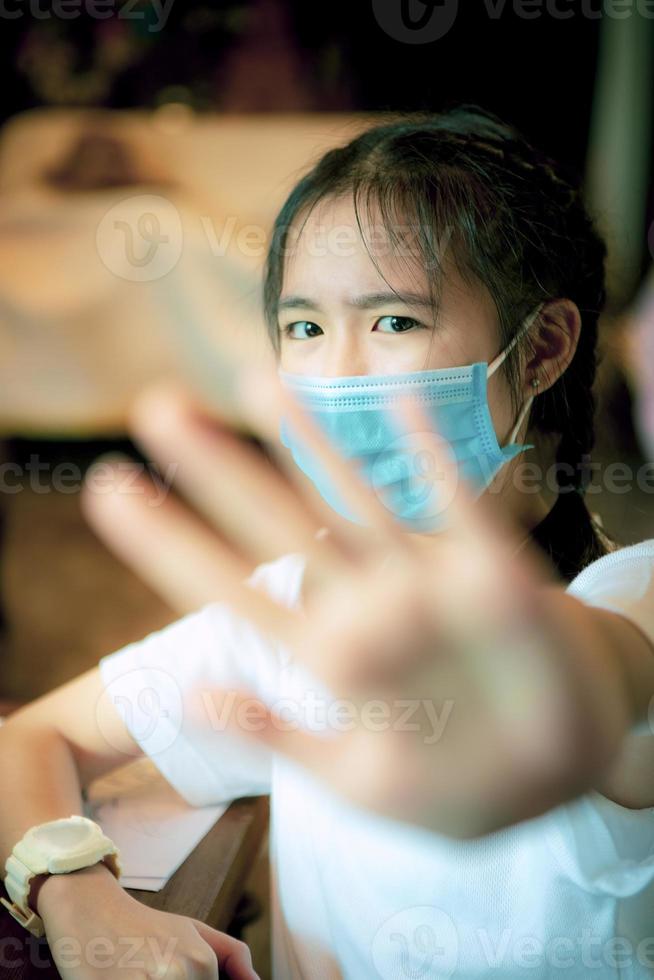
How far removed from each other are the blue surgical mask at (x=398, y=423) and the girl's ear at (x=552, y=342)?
0.05 meters

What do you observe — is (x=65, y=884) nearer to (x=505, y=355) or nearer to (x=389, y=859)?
(x=389, y=859)

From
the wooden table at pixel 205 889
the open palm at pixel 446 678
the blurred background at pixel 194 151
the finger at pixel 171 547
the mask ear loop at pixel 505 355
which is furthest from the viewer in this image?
the blurred background at pixel 194 151

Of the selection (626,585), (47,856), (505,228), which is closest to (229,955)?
(47,856)

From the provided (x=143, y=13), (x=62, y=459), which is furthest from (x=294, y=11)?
(x=62, y=459)

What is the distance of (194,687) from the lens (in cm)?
90

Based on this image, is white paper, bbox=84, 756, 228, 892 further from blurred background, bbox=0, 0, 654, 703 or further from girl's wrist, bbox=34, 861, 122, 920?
blurred background, bbox=0, 0, 654, 703

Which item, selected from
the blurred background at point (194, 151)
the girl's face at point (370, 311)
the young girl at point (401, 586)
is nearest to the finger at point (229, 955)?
the young girl at point (401, 586)

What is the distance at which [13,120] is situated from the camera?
2426 mm

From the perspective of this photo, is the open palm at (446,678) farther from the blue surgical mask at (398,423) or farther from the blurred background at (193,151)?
the blurred background at (193,151)

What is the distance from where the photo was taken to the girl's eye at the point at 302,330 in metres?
0.91

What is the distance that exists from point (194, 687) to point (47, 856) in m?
0.21

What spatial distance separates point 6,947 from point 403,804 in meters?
0.47

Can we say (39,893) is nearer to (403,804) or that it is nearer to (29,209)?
(403,804)

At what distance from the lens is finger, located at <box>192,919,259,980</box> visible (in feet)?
2.34
